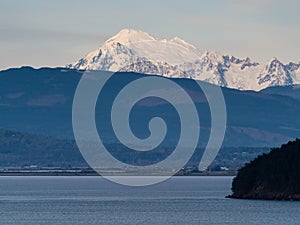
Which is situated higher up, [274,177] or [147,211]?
[274,177]

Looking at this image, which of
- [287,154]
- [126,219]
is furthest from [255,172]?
[126,219]

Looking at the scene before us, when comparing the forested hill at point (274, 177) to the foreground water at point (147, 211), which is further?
the forested hill at point (274, 177)

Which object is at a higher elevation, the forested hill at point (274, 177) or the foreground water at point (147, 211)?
the forested hill at point (274, 177)

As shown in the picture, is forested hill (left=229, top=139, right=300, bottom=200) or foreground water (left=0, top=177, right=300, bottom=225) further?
forested hill (left=229, top=139, right=300, bottom=200)

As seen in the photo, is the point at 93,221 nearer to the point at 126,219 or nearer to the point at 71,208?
the point at 126,219

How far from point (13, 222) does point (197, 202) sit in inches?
1646

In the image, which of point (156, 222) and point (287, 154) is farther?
point (287, 154)

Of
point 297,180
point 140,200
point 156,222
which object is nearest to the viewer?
point 156,222

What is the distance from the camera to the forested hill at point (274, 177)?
455 ft

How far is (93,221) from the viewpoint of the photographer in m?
115

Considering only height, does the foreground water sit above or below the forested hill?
below

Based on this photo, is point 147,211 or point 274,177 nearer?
point 147,211

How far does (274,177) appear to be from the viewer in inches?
5517

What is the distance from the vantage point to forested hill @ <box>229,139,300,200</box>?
138750 mm
